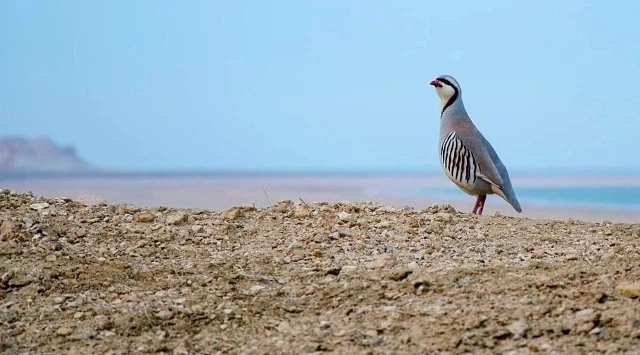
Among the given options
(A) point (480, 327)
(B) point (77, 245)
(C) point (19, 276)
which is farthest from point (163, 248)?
(A) point (480, 327)

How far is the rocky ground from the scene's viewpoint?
400cm

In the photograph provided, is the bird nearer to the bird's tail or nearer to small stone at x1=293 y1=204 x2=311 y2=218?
the bird's tail

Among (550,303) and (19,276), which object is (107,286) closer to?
(19,276)

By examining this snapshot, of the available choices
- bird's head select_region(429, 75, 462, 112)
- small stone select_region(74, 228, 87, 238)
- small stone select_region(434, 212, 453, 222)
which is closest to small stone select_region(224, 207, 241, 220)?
small stone select_region(74, 228, 87, 238)

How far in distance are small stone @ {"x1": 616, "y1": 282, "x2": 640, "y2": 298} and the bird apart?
15.0 feet

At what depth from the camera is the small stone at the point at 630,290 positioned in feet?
14.0

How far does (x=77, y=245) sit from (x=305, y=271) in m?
1.88

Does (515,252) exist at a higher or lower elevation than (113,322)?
higher

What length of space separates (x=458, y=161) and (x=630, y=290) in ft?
16.3

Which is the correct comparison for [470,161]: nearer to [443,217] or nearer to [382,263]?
[443,217]

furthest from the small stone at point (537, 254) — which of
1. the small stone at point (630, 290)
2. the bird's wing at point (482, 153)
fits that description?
the bird's wing at point (482, 153)

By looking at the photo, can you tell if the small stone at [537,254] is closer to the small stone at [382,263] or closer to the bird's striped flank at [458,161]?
the small stone at [382,263]

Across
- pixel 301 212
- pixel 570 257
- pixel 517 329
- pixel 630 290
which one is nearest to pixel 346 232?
pixel 301 212

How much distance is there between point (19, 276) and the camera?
5453 mm
